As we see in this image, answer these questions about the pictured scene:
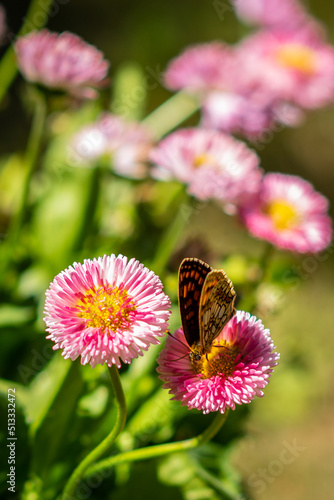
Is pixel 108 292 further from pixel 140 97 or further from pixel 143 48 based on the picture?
pixel 143 48

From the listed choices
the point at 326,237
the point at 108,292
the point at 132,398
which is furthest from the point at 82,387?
the point at 326,237

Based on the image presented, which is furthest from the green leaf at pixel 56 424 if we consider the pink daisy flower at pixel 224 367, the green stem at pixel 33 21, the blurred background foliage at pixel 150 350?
the green stem at pixel 33 21

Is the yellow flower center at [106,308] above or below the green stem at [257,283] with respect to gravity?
above

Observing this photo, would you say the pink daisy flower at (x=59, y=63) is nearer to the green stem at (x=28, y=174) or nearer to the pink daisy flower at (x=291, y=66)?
the green stem at (x=28, y=174)

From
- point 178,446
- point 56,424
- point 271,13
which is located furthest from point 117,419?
point 271,13

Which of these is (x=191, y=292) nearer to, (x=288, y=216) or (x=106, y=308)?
(x=106, y=308)

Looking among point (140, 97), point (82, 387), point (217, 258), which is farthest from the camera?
point (140, 97)

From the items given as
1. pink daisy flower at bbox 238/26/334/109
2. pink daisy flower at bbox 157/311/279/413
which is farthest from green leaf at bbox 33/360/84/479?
pink daisy flower at bbox 238/26/334/109
